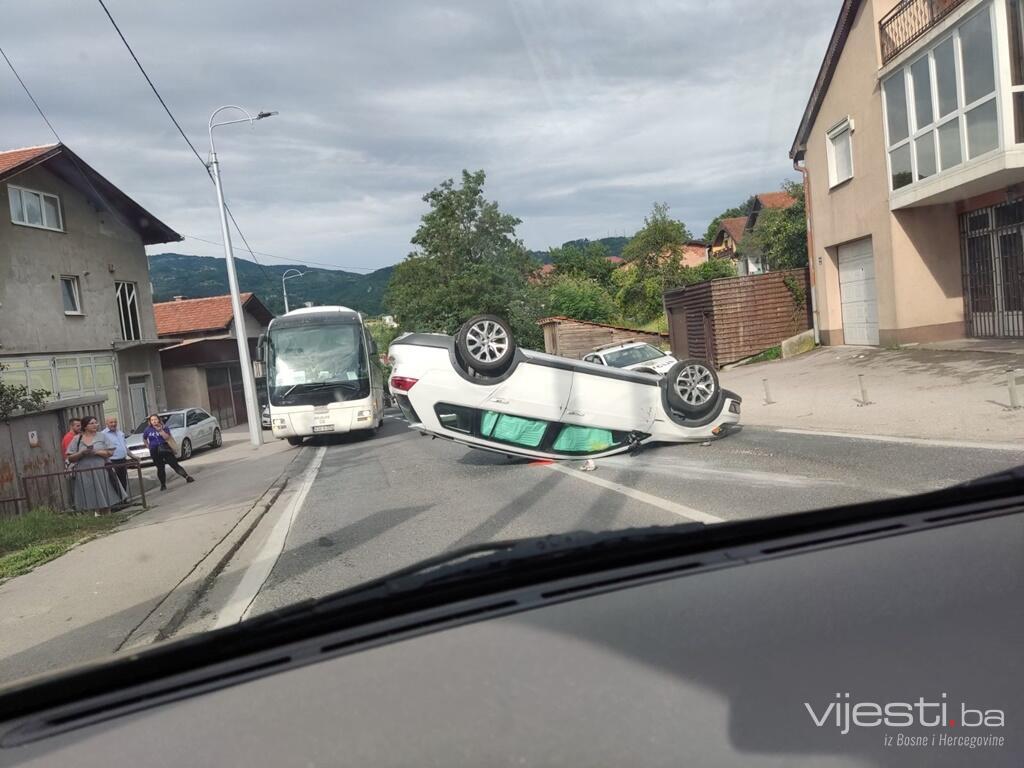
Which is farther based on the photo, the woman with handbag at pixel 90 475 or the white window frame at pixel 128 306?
the white window frame at pixel 128 306

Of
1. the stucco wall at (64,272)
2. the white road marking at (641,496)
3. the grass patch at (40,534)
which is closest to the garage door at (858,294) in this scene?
the white road marking at (641,496)

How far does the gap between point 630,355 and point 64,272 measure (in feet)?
57.8

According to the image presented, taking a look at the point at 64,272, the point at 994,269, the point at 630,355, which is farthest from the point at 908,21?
the point at 64,272

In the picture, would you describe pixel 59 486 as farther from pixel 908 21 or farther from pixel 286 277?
pixel 286 277

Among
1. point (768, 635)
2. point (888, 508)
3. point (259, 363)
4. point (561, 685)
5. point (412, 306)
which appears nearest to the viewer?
point (561, 685)

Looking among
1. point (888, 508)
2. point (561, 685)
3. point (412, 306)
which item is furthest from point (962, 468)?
point (412, 306)

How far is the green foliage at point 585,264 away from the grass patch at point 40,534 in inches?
1964

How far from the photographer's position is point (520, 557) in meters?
2.21

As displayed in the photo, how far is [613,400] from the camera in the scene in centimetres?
966

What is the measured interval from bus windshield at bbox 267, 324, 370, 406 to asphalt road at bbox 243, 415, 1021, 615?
25.5 ft

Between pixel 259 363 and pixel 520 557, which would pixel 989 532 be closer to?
pixel 520 557

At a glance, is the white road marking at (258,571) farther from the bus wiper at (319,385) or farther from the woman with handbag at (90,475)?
the bus wiper at (319,385)

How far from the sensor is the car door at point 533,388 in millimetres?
9445

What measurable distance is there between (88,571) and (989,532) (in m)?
7.25
